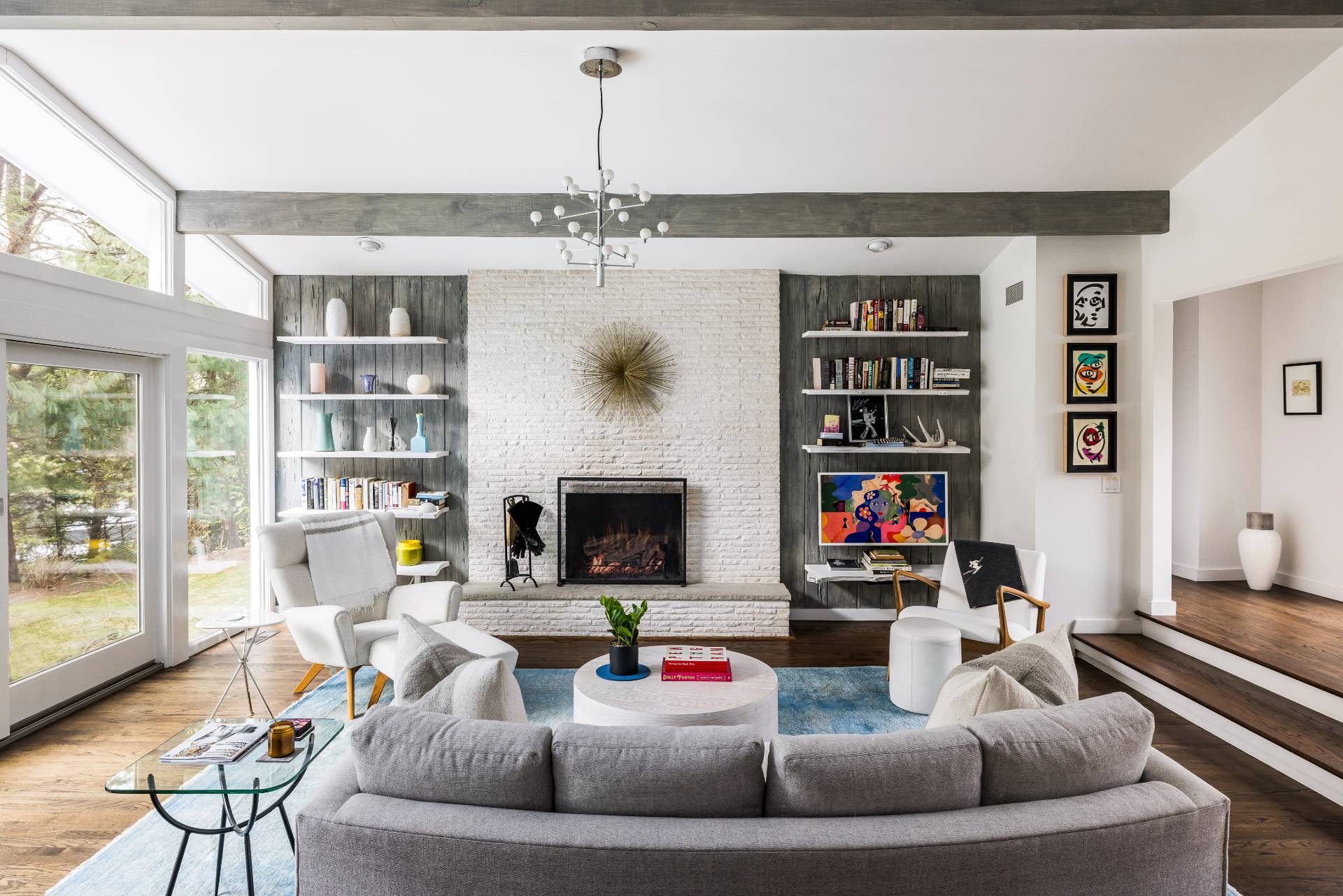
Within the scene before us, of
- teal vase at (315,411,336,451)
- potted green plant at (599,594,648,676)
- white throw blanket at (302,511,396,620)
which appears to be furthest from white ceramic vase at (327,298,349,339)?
potted green plant at (599,594,648,676)

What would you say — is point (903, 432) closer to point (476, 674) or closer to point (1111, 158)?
point (1111, 158)

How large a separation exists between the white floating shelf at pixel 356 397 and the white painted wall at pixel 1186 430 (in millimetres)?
5545

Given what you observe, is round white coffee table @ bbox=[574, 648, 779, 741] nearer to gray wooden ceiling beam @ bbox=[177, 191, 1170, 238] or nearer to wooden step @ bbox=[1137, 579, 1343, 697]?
wooden step @ bbox=[1137, 579, 1343, 697]

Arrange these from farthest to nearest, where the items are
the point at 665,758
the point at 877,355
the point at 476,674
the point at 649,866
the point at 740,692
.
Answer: the point at 877,355 → the point at 740,692 → the point at 476,674 → the point at 665,758 → the point at 649,866

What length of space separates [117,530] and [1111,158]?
19.7ft

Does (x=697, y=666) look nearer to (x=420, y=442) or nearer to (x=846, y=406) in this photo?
(x=846, y=406)

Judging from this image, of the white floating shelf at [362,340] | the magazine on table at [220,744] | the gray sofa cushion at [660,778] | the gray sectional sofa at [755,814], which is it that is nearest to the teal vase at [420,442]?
the white floating shelf at [362,340]

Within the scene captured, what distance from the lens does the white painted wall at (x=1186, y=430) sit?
17.4 ft

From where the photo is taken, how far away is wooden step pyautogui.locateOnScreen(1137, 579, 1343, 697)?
135 inches

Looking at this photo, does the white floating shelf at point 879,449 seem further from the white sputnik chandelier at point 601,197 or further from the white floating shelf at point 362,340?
the white floating shelf at point 362,340

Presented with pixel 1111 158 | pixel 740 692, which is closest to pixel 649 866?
pixel 740 692

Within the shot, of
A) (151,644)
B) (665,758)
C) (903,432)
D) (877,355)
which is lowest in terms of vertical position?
(151,644)

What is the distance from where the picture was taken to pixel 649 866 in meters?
1.36

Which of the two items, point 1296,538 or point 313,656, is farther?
point 1296,538
